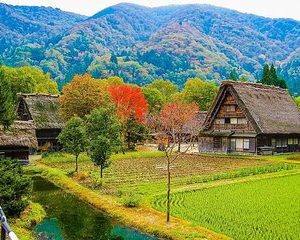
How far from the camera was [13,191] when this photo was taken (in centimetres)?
1906

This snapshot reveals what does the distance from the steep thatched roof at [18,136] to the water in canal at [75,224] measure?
1452cm

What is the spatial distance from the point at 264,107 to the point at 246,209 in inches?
1240

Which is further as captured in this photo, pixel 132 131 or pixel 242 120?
pixel 132 131

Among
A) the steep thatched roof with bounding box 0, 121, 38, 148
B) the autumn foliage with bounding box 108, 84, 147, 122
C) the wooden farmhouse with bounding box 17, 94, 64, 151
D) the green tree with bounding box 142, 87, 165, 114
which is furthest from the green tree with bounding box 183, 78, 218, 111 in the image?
the steep thatched roof with bounding box 0, 121, 38, 148

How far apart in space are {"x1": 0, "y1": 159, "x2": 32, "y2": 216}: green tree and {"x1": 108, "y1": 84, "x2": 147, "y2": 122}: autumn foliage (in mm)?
33798

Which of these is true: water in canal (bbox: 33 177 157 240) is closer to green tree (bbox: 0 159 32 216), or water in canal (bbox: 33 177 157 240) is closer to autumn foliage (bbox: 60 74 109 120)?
green tree (bbox: 0 159 32 216)

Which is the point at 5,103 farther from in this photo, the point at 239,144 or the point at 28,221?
the point at 239,144

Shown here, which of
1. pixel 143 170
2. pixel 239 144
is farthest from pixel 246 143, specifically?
Result: pixel 143 170

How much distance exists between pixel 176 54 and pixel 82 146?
169519mm

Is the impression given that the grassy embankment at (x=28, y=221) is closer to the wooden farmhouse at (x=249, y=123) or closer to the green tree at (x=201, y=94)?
the wooden farmhouse at (x=249, y=123)

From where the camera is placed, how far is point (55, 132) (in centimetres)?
5125

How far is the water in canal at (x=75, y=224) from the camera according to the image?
55.8 ft

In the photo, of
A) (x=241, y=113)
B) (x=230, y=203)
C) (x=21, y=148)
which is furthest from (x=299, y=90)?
(x=230, y=203)

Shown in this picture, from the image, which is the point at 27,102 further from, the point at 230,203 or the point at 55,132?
the point at 230,203
